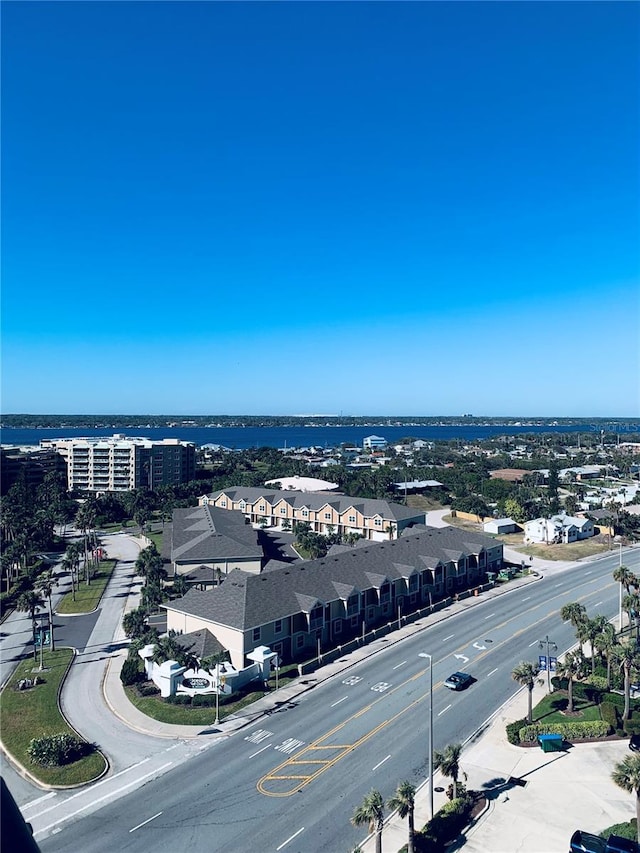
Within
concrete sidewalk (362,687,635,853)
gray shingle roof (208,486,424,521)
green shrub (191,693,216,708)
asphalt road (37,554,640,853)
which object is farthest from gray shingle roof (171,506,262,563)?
concrete sidewalk (362,687,635,853)

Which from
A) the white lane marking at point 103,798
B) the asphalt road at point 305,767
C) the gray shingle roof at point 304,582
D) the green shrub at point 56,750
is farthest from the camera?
the gray shingle roof at point 304,582

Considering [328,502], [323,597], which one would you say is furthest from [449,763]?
[328,502]

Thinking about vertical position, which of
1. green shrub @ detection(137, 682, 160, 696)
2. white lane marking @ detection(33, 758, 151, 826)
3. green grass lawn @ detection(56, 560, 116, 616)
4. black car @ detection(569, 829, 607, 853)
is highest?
black car @ detection(569, 829, 607, 853)

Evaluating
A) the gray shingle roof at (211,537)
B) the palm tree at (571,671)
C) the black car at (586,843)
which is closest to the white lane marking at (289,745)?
the black car at (586,843)

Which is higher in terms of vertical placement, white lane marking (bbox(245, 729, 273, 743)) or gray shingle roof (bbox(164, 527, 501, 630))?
gray shingle roof (bbox(164, 527, 501, 630))

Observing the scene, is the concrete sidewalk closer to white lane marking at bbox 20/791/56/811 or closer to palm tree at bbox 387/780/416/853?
palm tree at bbox 387/780/416/853

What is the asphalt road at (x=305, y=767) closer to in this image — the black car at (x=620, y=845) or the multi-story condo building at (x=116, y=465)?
the black car at (x=620, y=845)

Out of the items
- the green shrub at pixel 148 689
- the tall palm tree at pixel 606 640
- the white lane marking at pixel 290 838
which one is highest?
the tall palm tree at pixel 606 640
